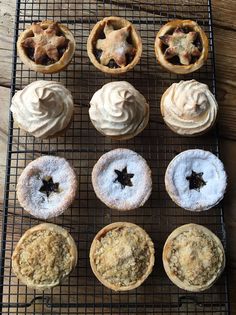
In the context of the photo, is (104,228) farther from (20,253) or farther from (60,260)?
(20,253)

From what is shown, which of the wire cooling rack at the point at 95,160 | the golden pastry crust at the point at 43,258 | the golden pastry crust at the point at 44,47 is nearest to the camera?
the golden pastry crust at the point at 43,258

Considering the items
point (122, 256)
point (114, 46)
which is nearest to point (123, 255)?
point (122, 256)

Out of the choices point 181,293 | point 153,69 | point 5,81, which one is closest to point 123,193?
point 181,293

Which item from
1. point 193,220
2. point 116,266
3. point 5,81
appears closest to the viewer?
point 116,266

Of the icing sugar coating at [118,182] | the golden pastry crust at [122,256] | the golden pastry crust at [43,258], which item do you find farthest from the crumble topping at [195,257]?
the golden pastry crust at [43,258]

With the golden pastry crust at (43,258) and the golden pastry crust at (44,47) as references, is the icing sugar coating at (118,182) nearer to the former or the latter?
the golden pastry crust at (43,258)

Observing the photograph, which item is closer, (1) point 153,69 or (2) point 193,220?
(2) point 193,220
